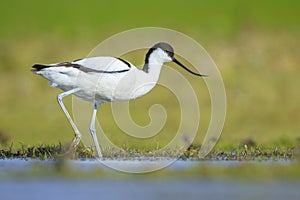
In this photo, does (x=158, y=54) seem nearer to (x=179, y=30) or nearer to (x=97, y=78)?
(x=97, y=78)

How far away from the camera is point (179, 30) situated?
51.7 ft

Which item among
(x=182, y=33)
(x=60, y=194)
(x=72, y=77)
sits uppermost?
(x=182, y=33)

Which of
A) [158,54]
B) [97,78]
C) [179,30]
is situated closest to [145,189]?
[97,78]

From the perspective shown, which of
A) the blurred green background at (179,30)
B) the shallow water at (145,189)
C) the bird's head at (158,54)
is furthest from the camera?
the blurred green background at (179,30)

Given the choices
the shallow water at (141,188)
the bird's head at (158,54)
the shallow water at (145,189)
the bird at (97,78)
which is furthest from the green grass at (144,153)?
the shallow water at (145,189)

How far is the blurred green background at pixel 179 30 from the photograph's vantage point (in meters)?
11.5

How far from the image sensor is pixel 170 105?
500 inches

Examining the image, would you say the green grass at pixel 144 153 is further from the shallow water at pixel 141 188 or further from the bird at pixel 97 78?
the shallow water at pixel 141 188

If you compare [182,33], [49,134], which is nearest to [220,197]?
[49,134]

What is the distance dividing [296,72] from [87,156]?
6.52m

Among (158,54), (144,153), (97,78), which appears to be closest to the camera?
(144,153)

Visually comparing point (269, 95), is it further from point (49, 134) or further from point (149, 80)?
point (149, 80)

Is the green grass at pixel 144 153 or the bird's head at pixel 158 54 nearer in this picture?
the green grass at pixel 144 153

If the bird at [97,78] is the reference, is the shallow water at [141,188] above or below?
below
